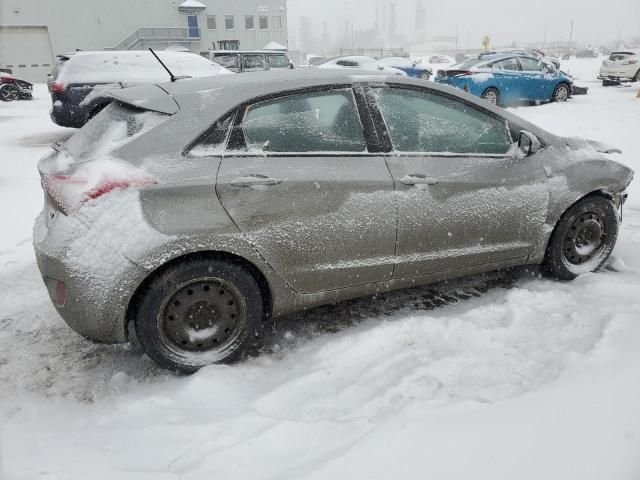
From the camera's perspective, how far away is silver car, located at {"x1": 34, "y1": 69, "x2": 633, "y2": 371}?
2463mm

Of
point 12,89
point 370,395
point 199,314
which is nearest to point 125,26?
point 12,89

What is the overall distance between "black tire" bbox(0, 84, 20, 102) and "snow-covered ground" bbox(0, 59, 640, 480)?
637 inches

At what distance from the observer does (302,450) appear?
2.09 m

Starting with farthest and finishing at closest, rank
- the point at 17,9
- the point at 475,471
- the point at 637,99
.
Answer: the point at 17,9
the point at 637,99
the point at 475,471

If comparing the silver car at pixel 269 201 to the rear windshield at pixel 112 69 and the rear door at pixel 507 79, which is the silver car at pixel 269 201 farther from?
the rear door at pixel 507 79

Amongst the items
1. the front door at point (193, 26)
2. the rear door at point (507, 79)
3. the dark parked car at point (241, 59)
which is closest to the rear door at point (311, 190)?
the rear door at point (507, 79)

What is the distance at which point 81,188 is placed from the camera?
2428mm

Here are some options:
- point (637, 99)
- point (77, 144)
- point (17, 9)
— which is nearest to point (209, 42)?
point (17, 9)

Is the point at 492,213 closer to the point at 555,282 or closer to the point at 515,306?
the point at 515,306

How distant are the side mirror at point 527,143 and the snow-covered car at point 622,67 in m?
18.7

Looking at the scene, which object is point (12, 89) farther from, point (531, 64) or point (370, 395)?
point (370, 395)

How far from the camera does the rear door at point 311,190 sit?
265 centimetres

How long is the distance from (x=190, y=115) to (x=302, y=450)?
6.04 ft

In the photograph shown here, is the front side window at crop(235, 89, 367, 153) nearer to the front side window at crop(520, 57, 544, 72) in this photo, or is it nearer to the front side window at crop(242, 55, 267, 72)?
the front side window at crop(520, 57, 544, 72)
